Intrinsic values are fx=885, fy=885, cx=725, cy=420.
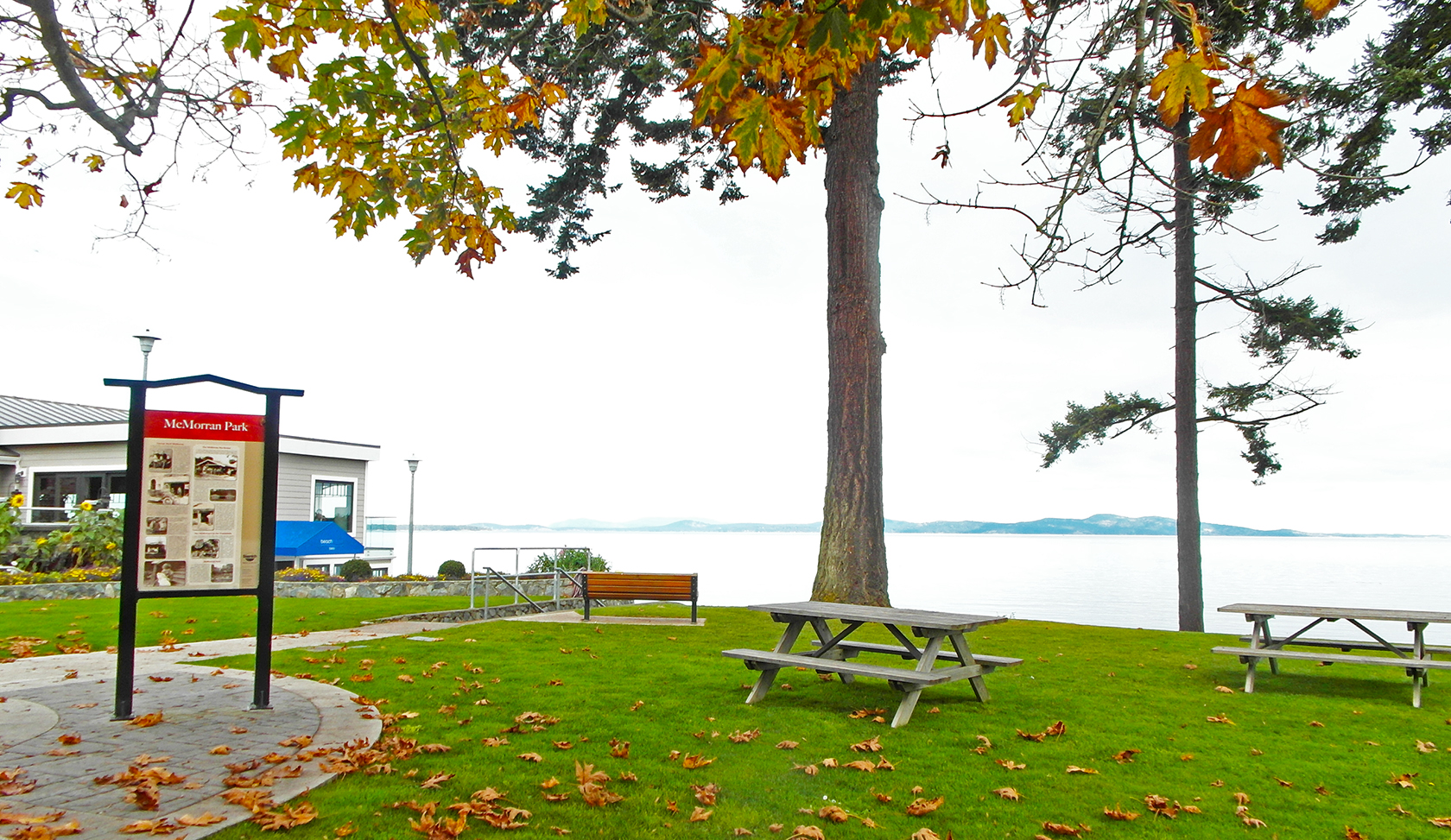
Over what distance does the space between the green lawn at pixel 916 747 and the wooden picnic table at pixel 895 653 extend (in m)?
0.20

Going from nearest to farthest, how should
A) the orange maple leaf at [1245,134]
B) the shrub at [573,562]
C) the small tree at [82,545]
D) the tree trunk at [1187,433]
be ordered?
the orange maple leaf at [1245,134] < the tree trunk at [1187,433] < the small tree at [82,545] < the shrub at [573,562]

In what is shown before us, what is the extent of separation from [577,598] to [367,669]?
900 cm

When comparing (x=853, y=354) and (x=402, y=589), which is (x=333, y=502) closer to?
(x=402, y=589)

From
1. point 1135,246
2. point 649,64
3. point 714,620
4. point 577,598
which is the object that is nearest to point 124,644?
point 1135,246

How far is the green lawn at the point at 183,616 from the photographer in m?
10.4

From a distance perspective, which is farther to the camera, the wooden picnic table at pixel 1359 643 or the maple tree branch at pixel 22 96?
the wooden picnic table at pixel 1359 643

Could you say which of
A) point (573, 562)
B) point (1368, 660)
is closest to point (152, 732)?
point (1368, 660)

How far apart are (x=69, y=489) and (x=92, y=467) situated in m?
1.60

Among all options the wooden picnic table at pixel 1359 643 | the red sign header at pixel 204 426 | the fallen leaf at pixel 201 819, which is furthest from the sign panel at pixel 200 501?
the wooden picnic table at pixel 1359 643

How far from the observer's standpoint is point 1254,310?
1638cm

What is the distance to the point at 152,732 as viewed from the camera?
5340 millimetres

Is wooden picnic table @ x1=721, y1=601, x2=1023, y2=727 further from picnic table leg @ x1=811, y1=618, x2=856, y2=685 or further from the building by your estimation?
the building

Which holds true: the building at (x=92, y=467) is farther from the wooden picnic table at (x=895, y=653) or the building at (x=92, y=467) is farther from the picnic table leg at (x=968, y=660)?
the picnic table leg at (x=968, y=660)

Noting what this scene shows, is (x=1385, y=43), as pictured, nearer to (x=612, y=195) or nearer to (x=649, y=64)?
(x=649, y=64)
